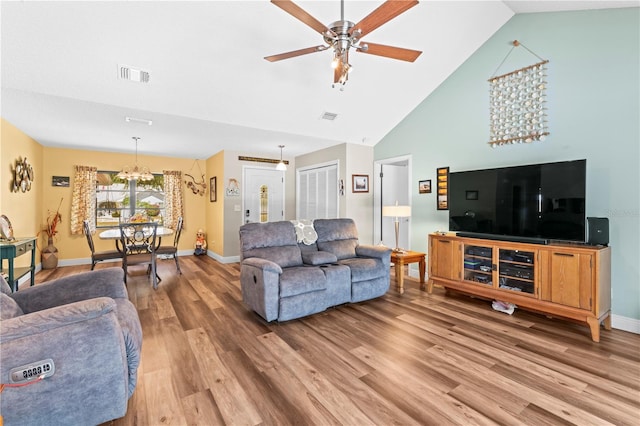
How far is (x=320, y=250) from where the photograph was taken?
12.8ft

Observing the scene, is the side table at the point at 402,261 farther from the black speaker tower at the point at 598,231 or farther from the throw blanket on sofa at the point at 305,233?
the black speaker tower at the point at 598,231

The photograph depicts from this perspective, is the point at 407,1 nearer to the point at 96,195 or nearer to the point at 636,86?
the point at 636,86

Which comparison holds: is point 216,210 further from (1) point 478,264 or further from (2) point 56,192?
(1) point 478,264

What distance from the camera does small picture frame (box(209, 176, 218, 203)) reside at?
6.46 metres

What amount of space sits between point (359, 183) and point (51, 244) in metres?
6.09

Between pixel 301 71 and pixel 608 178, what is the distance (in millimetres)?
3509

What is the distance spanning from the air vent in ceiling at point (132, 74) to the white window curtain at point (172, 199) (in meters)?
3.97

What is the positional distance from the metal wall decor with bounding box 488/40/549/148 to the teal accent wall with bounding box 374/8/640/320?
7 centimetres

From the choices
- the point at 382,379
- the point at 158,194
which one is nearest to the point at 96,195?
the point at 158,194

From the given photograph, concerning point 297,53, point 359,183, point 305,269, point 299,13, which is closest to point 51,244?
point 305,269

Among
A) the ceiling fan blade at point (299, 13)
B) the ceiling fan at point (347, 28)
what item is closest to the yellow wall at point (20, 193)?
the ceiling fan at point (347, 28)

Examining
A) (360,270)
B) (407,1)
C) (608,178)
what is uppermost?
(407,1)

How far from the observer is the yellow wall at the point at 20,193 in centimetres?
384

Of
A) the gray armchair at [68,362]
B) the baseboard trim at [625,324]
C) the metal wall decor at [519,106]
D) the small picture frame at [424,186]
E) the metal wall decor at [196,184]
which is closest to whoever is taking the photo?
the gray armchair at [68,362]
